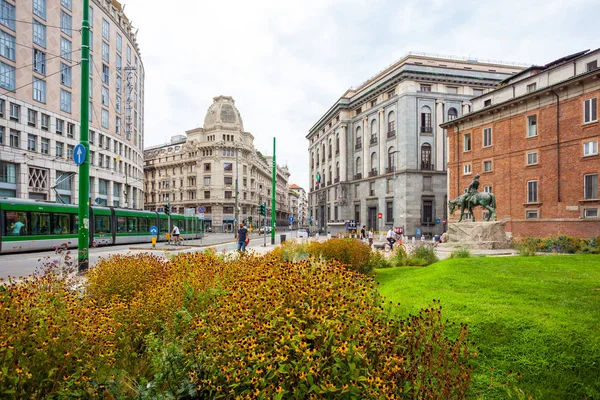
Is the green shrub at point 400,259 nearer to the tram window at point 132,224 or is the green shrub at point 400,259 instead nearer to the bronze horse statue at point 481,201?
the bronze horse statue at point 481,201

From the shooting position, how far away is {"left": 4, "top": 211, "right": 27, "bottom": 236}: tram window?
1920 cm

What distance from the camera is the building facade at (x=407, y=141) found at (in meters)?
47.5

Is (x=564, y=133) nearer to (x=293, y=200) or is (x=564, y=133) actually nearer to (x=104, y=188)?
(x=104, y=188)

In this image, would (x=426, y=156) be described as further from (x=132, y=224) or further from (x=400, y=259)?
(x=400, y=259)

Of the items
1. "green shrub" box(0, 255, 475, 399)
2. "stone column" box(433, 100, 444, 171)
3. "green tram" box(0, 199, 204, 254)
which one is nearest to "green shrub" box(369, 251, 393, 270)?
"green shrub" box(0, 255, 475, 399)

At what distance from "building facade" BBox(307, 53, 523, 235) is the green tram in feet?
105

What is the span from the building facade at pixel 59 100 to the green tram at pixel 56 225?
20.0ft

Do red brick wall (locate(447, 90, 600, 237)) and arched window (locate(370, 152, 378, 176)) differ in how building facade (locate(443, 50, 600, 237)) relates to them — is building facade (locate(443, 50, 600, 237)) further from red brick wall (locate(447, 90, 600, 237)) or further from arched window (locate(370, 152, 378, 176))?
arched window (locate(370, 152, 378, 176))

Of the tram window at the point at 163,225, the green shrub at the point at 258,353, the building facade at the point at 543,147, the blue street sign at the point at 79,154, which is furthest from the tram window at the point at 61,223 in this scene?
the building facade at the point at 543,147

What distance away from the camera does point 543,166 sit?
29719 millimetres

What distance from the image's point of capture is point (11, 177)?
34.4 m

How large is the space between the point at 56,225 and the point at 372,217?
42.4 meters

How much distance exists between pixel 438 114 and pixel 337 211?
24.3 metres

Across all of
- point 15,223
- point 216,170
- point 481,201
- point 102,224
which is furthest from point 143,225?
point 216,170
